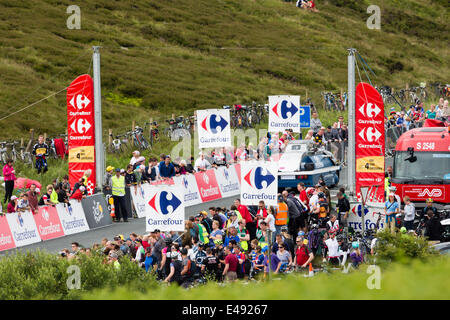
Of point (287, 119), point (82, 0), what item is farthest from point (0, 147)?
point (82, 0)

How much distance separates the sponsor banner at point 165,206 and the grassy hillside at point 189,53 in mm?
29194

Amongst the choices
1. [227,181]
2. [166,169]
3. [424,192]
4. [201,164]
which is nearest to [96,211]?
[166,169]

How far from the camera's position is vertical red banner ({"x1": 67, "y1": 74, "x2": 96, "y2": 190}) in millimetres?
24422

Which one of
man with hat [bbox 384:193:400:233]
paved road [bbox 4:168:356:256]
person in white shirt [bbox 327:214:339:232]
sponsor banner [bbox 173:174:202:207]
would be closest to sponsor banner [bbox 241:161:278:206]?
person in white shirt [bbox 327:214:339:232]

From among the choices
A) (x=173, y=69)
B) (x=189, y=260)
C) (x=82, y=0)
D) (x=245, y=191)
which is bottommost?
(x=189, y=260)

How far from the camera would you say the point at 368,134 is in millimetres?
22594

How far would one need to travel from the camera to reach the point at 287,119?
27906 mm

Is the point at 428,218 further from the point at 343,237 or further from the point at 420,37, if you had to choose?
the point at 420,37

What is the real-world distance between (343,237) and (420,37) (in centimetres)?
8241

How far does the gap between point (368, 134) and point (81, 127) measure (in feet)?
26.7

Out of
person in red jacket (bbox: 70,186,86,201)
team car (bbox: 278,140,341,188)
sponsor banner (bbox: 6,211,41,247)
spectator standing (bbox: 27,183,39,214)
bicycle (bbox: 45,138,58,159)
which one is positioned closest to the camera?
sponsor banner (bbox: 6,211,41,247)

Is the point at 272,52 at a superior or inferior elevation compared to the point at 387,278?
superior

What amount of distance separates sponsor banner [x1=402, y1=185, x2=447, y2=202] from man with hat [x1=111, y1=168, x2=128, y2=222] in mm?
7919

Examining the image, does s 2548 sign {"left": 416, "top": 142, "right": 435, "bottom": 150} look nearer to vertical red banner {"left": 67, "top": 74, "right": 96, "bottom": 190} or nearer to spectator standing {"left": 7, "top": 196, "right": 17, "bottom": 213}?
vertical red banner {"left": 67, "top": 74, "right": 96, "bottom": 190}
